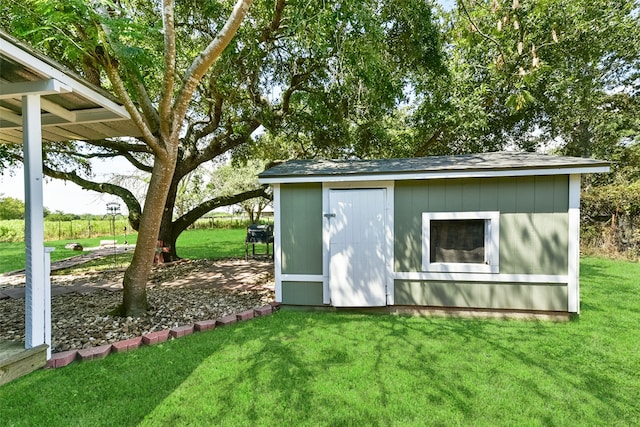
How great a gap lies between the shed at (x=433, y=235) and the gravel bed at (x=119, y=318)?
1.01 meters

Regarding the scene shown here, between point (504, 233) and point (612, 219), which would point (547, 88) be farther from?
point (504, 233)

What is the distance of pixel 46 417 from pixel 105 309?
94.0 inches

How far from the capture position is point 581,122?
12.1 meters

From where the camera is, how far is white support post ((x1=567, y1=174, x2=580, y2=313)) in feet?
12.5

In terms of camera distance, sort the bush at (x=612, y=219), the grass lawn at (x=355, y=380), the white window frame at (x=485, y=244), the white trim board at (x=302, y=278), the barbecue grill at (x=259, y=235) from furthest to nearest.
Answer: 1. the bush at (x=612, y=219)
2. the barbecue grill at (x=259, y=235)
3. the white trim board at (x=302, y=278)
4. the white window frame at (x=485, y=244)
5. the grass lawn at (x=355, y=380)

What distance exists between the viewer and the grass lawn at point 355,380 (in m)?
2.15

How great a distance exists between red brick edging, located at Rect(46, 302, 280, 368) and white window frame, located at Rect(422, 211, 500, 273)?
239 centimetres

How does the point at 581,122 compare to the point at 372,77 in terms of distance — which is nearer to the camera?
the point at 372,77

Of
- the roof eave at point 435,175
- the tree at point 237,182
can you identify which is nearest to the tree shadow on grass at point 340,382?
the roof eave at point 435,175

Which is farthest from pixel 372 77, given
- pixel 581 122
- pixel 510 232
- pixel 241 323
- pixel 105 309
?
pixel 581 122

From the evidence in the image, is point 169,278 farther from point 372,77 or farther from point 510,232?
point 510,232

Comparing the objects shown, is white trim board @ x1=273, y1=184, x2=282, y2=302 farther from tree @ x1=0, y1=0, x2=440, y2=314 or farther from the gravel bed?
tree @ x1=0, y1=0, x2=440, y2=314

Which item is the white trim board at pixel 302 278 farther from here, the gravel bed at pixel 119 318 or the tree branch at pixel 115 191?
the tree branch at pixel 115 191

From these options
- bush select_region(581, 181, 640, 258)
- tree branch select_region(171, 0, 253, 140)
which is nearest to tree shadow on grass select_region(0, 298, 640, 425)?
tree branch select_region(171, 0, 253, 140)
